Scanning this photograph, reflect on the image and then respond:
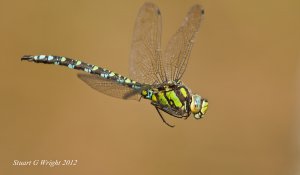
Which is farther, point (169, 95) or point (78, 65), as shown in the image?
point (78, 65)

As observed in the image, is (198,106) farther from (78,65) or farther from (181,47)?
(78,65)

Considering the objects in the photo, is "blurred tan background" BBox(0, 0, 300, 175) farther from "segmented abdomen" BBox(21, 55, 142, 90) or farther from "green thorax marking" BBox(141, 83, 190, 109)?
"green thorax marking" BBox(141, 83, 190, 109)

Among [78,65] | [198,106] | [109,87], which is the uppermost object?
[78,65]

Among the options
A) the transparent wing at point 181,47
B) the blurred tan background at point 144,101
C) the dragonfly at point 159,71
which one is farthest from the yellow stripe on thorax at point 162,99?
the blurred tan background at point 144,101

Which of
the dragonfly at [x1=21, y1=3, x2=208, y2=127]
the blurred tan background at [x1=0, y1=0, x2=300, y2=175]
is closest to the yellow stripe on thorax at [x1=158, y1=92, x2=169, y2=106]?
the dragonfly at [x1=21, y1=3, x2=208, y2=127]

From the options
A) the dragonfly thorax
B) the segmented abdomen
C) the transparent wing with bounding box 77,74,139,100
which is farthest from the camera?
the segmented abdomen

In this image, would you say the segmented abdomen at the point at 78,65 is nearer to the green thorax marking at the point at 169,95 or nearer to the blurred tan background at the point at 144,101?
the green thorax marking at the point at 169,95

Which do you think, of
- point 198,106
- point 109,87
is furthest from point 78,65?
point 198,106
